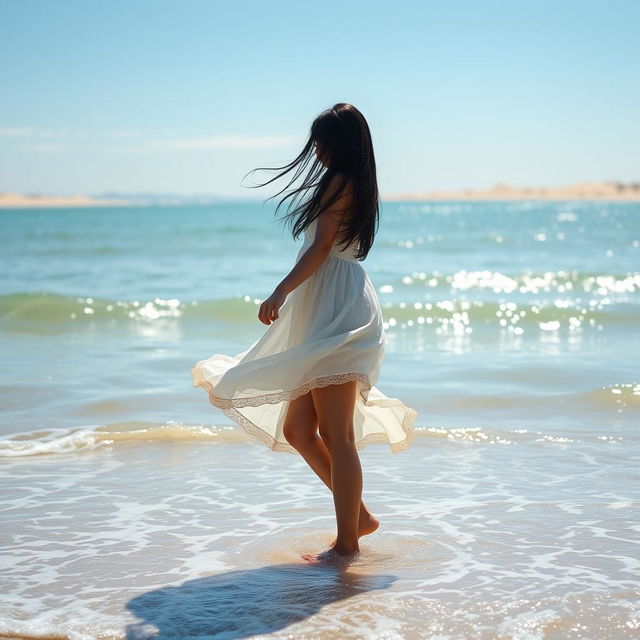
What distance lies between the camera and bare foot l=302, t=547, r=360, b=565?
3988 millimetres

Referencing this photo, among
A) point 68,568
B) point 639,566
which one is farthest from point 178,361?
point 639,566

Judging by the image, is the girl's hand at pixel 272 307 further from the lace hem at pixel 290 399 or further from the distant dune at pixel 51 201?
the distant dune at pixel 51 201

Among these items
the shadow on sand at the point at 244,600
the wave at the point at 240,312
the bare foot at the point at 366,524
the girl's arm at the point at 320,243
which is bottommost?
the shadow on sand at the point at 244,600

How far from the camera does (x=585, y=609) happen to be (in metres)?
3.50

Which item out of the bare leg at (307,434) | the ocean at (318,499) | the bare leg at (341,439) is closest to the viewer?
the ocean at (318,499)

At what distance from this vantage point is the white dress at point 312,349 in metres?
3.69

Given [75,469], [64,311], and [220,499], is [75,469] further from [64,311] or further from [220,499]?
[64,311]

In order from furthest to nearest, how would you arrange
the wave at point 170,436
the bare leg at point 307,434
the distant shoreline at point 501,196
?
the distant shoreline at point 501,196 < the wave at point 170,436 < the bare leg at point 307,434

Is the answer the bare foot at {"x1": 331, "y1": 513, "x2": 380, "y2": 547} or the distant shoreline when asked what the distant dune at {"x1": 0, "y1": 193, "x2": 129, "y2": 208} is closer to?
the distant shoreline

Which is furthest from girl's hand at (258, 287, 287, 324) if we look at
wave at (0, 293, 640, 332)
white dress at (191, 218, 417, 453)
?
wave at (0, 293, 640, 332)

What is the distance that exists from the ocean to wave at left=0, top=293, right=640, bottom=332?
2.04 ft

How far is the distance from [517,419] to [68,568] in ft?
13.4

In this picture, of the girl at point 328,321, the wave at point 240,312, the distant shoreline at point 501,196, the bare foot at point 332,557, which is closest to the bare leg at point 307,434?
the girl at point 328,321

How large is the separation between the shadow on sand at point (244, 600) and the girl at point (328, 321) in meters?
0.28
